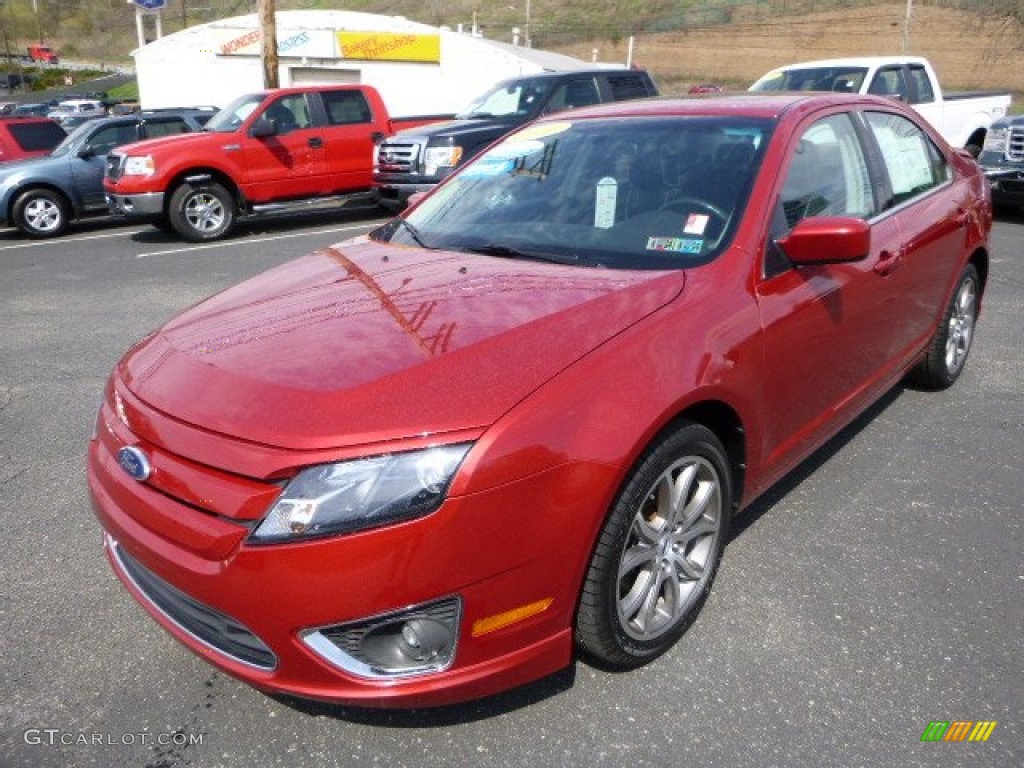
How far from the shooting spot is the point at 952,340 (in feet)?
15.5

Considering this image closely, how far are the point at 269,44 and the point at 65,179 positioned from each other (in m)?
6.56

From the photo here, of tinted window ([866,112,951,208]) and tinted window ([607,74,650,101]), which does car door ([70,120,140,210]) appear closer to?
tinted window ([607,74,650,101])

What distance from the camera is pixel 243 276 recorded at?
8.71m

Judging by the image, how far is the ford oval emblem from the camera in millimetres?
2230

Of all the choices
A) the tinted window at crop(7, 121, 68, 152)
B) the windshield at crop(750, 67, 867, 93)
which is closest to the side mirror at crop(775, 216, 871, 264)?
the windshield at crop(750, 67, 867, 93)

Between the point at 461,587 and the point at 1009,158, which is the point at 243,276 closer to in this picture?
the point at 461,587

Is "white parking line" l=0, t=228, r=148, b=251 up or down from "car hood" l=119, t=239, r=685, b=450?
down

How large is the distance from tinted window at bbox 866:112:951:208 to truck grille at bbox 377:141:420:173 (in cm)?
736

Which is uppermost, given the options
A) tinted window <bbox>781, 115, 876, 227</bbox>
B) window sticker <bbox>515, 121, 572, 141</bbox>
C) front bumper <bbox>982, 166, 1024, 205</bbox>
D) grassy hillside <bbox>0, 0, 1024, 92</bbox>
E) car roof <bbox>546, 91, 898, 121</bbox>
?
grassy hillside <bbox>0, 0, 1024, 92</bbox>

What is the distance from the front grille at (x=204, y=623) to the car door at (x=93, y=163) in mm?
11163

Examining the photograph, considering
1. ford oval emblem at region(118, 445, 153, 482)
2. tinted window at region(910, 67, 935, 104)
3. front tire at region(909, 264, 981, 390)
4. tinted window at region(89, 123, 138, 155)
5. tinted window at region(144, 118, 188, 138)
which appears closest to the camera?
ford oval emblem at region(118, 445, 153, 482)

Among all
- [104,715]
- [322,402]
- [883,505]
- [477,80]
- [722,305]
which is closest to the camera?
[322,402]

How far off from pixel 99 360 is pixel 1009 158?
1013 centimetres

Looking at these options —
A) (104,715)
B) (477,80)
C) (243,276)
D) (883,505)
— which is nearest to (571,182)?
(883,505)
